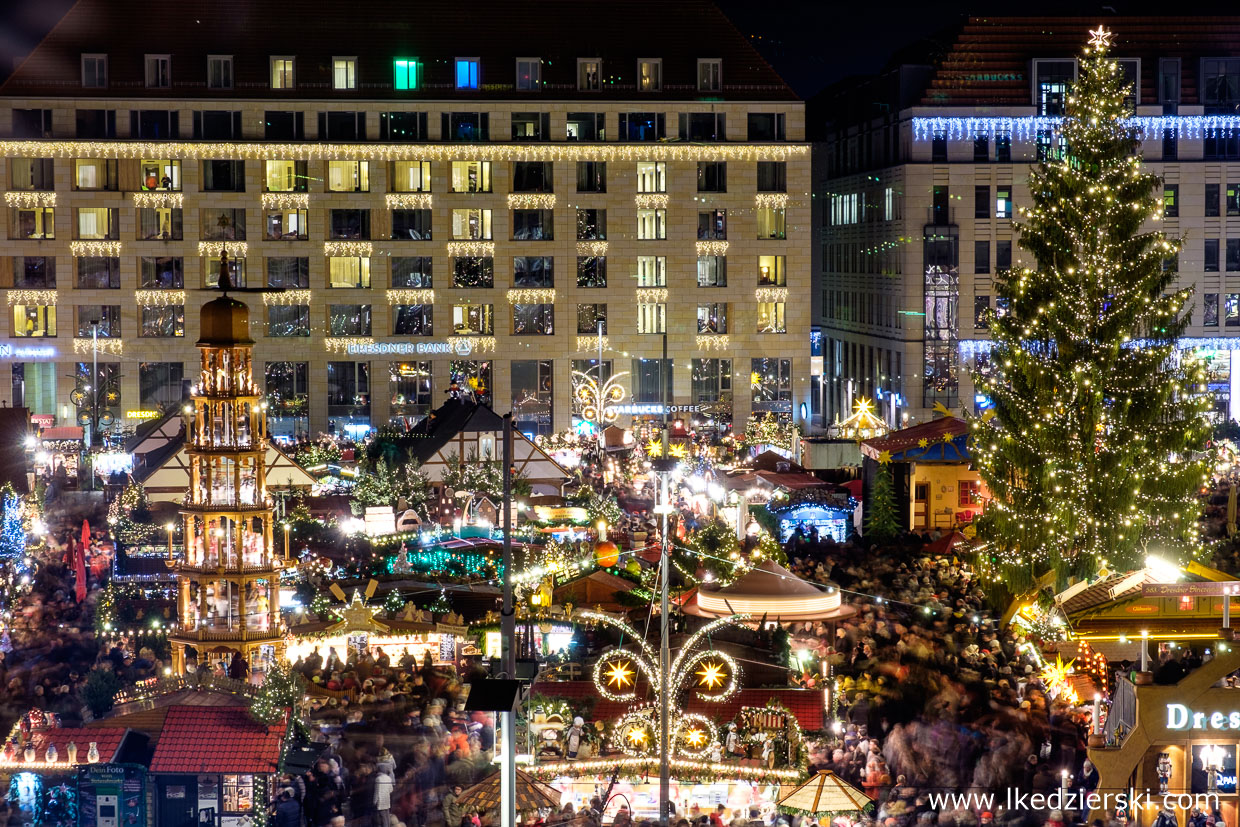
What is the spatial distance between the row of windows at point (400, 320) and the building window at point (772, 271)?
0.82 m

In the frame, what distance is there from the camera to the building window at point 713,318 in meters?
79.9

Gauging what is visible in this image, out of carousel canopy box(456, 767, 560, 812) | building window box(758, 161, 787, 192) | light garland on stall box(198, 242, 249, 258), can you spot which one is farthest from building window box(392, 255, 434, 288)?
carousel canopy box(456, 767, 560, 812)

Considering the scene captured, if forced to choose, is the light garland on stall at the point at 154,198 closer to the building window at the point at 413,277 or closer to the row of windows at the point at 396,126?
the row of windows at the point at 396,126

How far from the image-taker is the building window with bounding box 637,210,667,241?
79500mm

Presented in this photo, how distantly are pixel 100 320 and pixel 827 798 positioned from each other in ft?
195

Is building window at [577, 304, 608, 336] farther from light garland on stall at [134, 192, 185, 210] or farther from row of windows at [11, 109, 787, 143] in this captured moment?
light garland on stall at [134, 192, 185, 210]

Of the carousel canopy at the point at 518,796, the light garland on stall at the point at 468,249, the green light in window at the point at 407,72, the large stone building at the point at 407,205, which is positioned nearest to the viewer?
the carousel canopy at the point at 518,796

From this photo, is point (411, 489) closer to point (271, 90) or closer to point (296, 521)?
point (296, 521)

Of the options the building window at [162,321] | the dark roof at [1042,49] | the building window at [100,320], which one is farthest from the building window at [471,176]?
the dark roof at [1042,49]

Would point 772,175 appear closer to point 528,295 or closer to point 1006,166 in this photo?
point 1006,166

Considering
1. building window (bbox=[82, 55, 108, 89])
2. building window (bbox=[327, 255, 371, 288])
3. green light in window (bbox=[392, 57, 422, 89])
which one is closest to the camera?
building window (bbox=[82, 55, 108, 89])

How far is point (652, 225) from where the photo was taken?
261 feet

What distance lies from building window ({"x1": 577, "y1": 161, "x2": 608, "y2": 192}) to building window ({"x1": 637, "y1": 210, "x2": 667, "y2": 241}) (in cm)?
197

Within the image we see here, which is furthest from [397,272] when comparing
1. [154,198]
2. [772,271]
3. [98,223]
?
[772,271]
